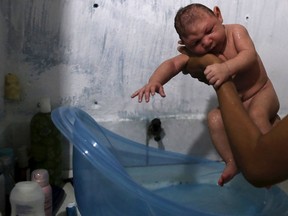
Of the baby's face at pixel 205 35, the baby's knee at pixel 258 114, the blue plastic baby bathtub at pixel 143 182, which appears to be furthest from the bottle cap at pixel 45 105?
the baby's knee at pixel 258 114

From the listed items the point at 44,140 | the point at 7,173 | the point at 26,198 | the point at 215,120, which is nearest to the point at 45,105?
the point at 44,140

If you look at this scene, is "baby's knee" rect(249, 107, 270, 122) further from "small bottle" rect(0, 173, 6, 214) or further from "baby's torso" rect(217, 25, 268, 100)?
"small bottle" rect(0, 173, 6, 214)

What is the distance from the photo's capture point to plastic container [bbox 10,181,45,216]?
80cm

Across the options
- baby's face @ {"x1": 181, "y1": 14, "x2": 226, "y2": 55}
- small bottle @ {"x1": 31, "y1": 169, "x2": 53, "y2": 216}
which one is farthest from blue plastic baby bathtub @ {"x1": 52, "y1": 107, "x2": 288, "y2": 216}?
baby's face @ {"x1": 181, "y1": 14, "x2": 226, "y2": 55}

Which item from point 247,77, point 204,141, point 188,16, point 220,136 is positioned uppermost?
point 188,16

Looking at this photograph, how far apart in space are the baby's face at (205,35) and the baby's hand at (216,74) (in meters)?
0.09

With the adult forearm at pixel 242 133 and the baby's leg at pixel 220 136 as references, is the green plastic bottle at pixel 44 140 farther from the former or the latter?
the adult forearm at pixel 242 133

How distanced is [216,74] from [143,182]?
0.50 metres

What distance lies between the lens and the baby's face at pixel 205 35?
799 millimetres

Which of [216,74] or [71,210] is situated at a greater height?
[216,74]

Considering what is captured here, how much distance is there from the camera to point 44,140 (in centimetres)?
110

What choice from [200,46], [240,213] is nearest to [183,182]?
[240,213]

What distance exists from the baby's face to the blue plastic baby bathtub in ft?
0.95

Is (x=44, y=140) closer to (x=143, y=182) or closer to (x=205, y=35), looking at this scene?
(x=143, y=182)
